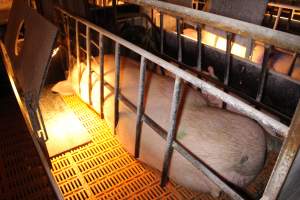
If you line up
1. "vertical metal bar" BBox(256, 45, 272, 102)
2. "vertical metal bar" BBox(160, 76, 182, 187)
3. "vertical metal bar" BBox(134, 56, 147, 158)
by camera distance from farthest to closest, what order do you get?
1. "vertical metal bar" BBox(256, 45, 272, 102)
2. "vertical metal bar" BBox(134, 56, 147, 158)
3. "vertical metal bar" BBox(160, 76, 182, 187)

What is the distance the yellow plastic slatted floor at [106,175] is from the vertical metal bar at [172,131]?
0.17m

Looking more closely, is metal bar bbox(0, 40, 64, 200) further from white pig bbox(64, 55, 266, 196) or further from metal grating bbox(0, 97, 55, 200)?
white pig bbox(64, 55, 266, 196)

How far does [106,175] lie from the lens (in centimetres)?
250

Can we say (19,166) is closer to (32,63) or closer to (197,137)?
(32,63)

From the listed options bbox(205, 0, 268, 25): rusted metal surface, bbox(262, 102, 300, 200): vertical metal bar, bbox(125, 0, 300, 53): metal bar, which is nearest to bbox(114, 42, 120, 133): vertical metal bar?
bbox(125, 0, 300, 53): metal bar

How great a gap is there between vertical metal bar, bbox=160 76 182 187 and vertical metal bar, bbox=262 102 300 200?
77 centimetres

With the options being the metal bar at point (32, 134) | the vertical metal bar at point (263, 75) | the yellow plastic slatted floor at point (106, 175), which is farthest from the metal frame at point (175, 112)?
the vertical metal bar at point (263, 75)

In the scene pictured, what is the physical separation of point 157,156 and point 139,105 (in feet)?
1.69

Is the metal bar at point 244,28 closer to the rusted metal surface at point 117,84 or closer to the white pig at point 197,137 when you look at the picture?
the rusted metal surface at point 117,84

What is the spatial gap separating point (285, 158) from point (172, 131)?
0.89 meters

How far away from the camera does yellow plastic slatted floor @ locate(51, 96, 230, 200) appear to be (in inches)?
91.4

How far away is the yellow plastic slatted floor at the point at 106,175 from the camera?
2.32m

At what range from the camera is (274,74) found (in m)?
2.96

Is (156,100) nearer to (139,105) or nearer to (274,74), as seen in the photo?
(139,105)
